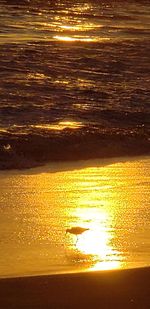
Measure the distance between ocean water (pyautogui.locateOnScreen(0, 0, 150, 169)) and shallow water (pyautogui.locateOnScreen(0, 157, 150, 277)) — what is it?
3.08 ft

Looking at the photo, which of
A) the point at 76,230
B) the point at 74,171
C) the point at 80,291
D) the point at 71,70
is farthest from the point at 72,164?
the point at 71,70

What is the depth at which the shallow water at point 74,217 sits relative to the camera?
729cm

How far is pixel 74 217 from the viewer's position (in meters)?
8.57

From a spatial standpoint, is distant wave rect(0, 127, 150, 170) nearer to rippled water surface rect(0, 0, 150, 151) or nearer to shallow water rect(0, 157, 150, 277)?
rippled water surface rect(0, 0, 150, 151)

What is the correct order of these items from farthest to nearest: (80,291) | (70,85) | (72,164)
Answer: (70,85) < (72,164) < (80,291)

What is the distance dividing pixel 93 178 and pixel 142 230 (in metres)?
2.10

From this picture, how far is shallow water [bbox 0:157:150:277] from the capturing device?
7289mm

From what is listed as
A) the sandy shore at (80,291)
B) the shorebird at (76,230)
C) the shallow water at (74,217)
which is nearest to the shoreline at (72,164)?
the shallow water at (74,217)

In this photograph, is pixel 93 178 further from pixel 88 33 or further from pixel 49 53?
pixel 88 33

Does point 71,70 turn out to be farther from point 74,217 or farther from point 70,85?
point 74,217

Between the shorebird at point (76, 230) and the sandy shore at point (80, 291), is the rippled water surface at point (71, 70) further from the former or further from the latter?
the sandy shore at point (80, 291)

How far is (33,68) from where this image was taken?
59.3ft

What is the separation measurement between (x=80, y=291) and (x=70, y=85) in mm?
10451

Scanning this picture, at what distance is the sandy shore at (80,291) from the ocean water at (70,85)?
4.40m
